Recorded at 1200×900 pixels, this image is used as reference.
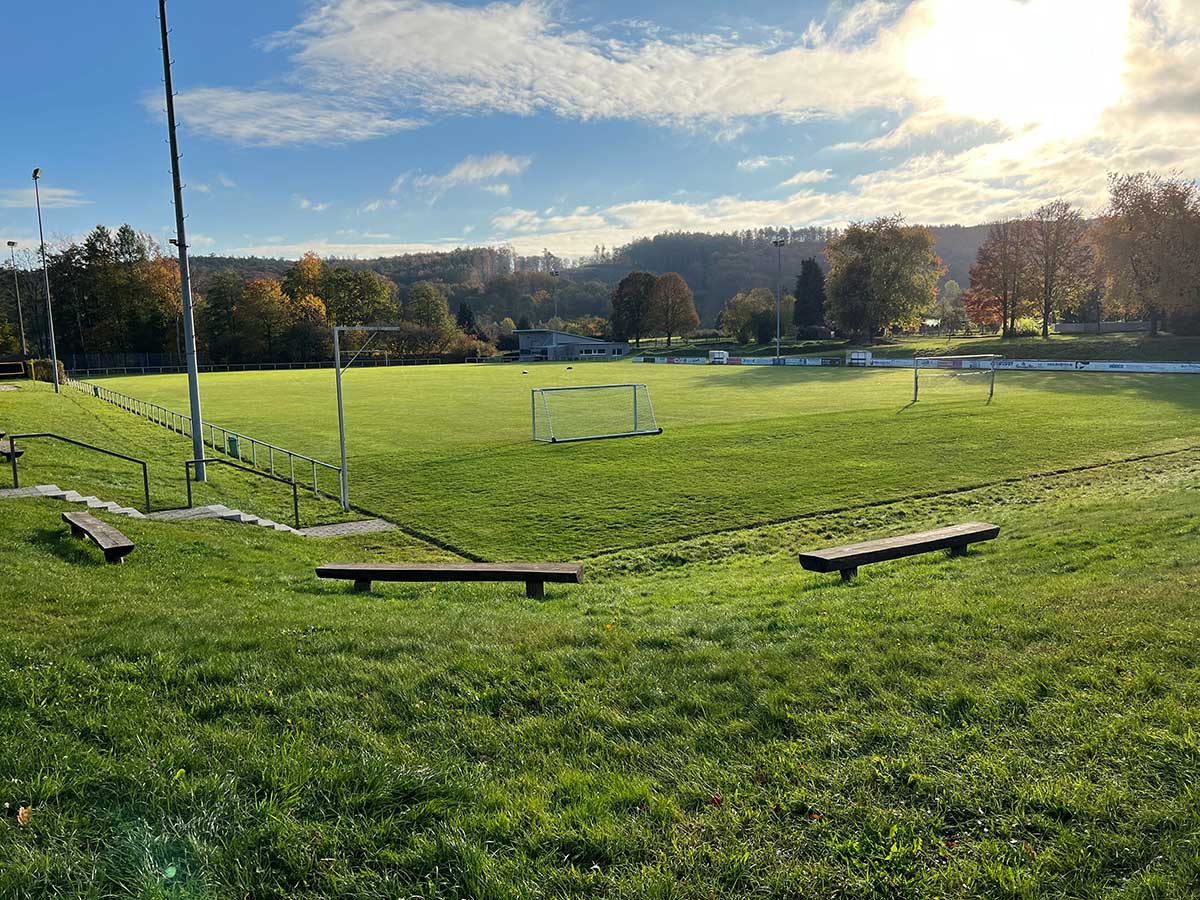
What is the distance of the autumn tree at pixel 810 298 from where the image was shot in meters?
109

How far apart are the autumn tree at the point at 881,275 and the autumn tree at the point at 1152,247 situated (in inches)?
829

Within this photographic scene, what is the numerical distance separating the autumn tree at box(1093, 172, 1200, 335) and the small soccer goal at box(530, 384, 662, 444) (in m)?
44.8

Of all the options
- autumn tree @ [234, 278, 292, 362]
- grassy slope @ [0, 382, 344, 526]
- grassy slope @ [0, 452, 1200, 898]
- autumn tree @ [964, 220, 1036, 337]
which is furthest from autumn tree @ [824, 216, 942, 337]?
grassy slope @ [0, 452, 1200, 898]

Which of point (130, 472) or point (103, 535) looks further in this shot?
point (130, 472)

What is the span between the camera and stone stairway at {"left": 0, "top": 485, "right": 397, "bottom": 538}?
1289 cm

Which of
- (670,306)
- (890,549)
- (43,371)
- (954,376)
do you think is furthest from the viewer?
(670,306)

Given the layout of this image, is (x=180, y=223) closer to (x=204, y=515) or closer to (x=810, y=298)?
(x=204, y=515)

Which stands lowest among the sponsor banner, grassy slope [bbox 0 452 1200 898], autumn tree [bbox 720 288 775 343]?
grassy slope [bbox 0 452 1200 898]

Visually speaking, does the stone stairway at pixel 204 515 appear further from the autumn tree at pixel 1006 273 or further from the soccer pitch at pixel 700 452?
the autumn tree at pixel 1006 273

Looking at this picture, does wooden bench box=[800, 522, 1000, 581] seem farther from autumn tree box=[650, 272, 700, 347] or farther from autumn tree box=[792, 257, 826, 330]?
autumn tree box=[650, 272, 700, 347]

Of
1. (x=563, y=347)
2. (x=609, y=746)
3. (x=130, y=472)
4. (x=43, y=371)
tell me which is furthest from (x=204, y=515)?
(x=563, y=347)

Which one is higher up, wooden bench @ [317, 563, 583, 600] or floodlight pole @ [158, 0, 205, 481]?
floodlight pole @ [158, 0, 205, 481]

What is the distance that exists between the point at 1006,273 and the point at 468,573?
3508 inches

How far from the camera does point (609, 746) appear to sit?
4.25m
